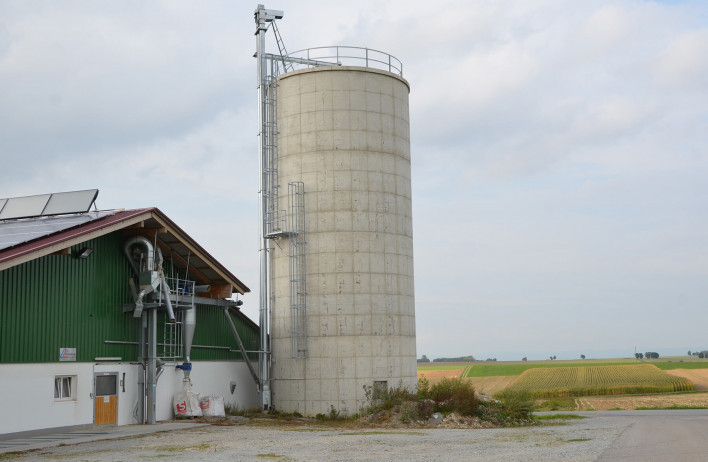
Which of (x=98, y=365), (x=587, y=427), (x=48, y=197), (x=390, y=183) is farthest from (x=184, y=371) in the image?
(x=587, y=427)

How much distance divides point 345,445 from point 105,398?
11156 mm

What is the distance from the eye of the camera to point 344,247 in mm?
34188

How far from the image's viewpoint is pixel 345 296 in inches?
1334

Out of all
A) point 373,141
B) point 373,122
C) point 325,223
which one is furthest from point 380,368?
point 373,122

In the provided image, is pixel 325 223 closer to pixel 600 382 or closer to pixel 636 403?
pixel 636 403

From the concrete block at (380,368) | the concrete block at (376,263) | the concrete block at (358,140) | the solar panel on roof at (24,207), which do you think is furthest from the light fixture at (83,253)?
the concrete block at (380,368)

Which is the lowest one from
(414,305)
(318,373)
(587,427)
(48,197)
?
(587,427)

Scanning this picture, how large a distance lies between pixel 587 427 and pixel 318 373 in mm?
11777

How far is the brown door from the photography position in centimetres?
2766

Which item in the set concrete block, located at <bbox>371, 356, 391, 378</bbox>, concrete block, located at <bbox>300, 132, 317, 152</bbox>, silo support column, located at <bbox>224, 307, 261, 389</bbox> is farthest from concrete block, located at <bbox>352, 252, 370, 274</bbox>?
silo support column, located at <bbox>224, 307, 261, 389</bbox>

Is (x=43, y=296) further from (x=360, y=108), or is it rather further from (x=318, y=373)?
(x=360, y=108)

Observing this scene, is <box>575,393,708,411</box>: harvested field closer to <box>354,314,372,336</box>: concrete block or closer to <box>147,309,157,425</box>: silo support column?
<box>354,314,372,336</box>: concrete block

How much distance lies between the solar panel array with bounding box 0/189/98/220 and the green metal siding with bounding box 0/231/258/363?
246 cm

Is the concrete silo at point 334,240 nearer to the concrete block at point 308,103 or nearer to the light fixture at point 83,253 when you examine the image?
the concrete block at point 308,103
